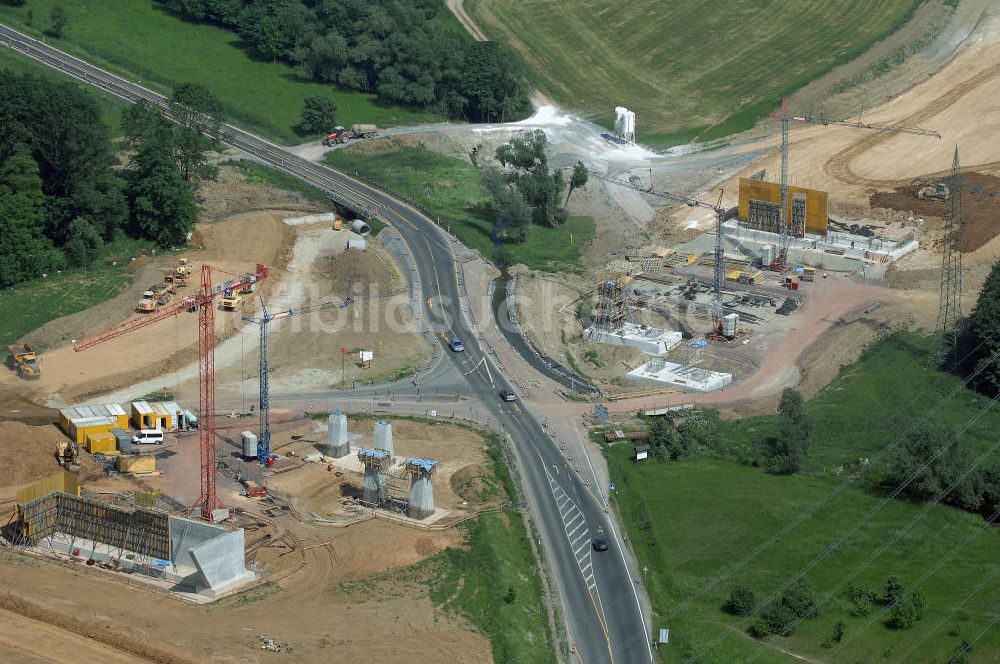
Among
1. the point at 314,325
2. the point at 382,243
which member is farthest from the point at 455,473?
the point at 382,243

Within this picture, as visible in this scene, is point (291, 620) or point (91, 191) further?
point (91, 191)

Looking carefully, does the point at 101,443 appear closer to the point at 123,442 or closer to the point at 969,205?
the point at 123,442

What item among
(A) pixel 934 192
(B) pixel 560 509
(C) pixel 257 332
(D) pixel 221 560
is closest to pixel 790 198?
(A) pixel 934 192

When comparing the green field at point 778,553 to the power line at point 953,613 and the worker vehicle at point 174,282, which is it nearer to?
the power line at point 953,613

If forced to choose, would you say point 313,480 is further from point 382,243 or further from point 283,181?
point 283,181

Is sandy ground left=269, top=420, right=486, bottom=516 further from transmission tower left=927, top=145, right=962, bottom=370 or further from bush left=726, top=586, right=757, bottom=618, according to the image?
transmission tower left=927, top=145, right=962, bottom=370

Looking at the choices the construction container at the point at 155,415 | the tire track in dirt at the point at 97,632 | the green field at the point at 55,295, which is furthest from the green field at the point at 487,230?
the tire track in dirt at the point at 97,632

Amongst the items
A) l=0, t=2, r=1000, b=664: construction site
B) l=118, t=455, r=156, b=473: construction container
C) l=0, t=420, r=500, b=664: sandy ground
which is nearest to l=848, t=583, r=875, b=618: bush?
l=0, t=2, r=1000, b=664: construction site
